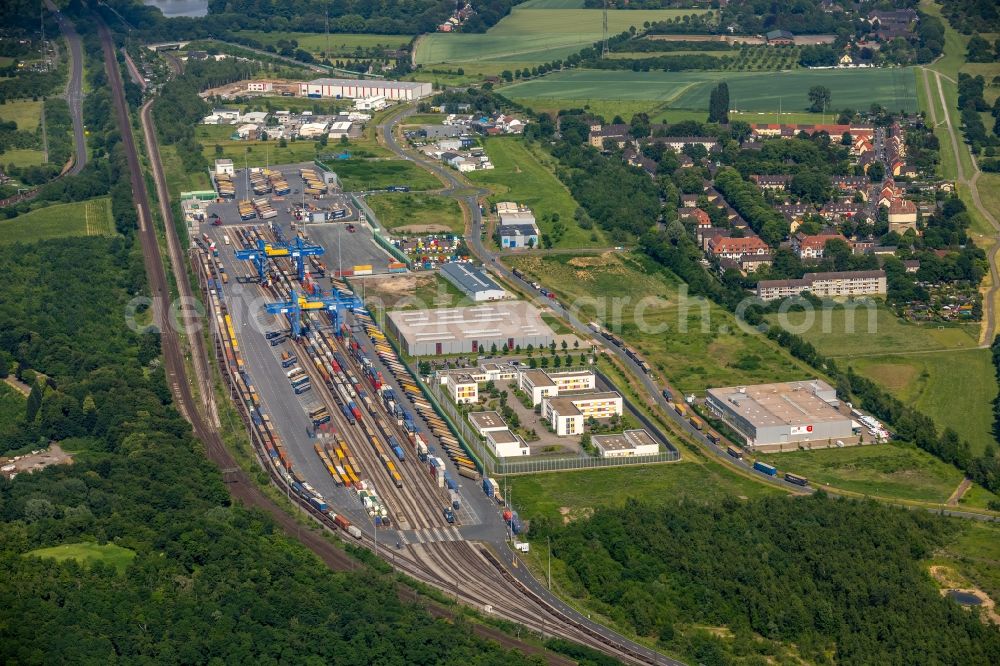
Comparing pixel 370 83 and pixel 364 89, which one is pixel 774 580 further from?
pixel 370 83

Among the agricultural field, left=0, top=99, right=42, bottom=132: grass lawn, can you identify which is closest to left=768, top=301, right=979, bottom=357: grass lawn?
the agricultural field

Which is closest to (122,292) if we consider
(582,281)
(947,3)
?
(582,281)

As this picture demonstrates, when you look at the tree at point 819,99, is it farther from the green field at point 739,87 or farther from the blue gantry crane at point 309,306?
the blue gantry crane at point 309,306

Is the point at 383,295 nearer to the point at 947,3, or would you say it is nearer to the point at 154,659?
the point at 154,659

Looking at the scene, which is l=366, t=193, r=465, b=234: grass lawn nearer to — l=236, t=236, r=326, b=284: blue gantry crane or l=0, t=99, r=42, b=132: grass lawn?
l=236, t=236, r=326, b=284: blue gantry crane

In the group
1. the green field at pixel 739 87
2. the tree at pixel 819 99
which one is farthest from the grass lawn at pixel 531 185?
the tree at pixel 819 99

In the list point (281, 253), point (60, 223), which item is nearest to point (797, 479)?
point (281, 253)
